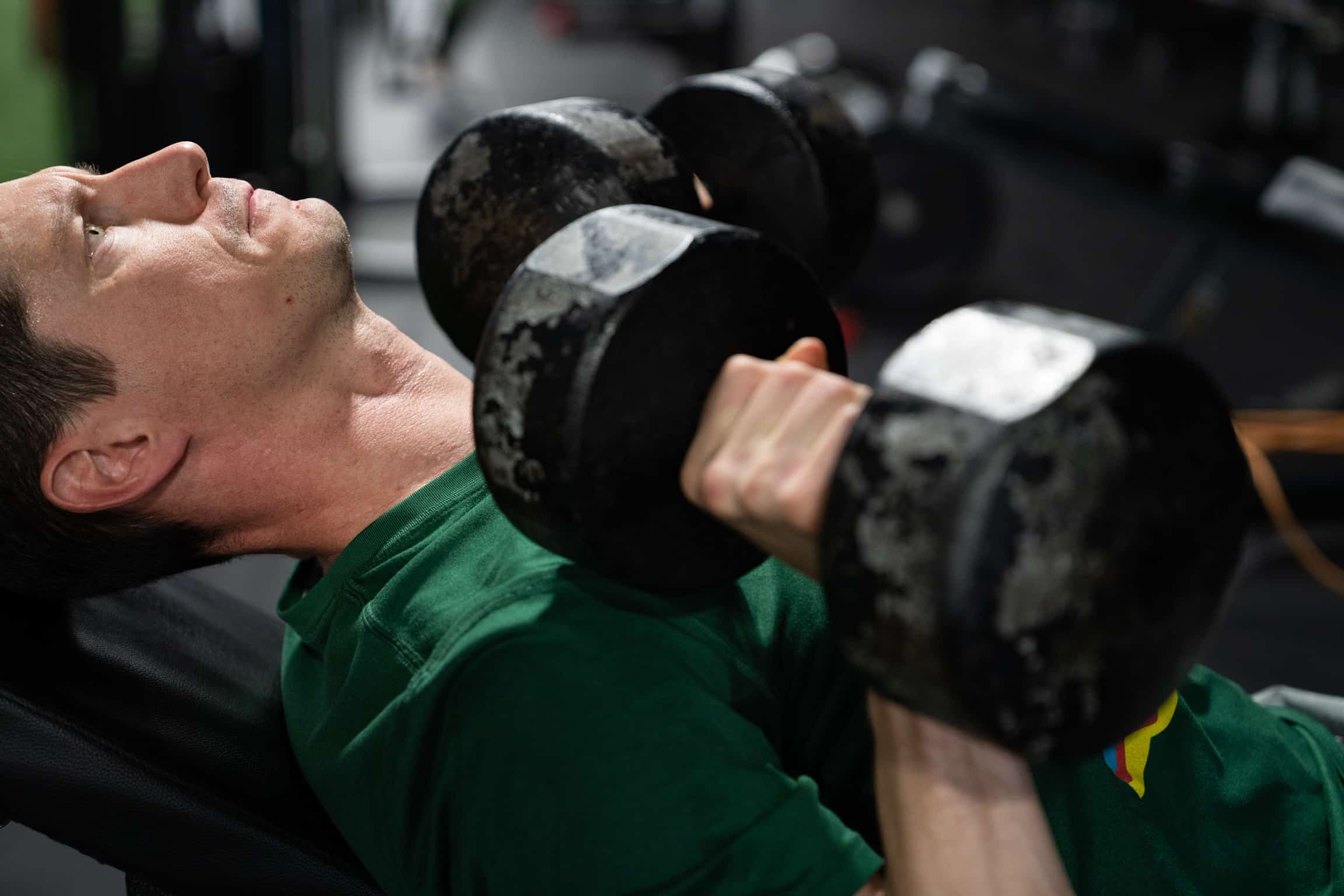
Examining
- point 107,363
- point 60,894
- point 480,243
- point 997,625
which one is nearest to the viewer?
point 997,625

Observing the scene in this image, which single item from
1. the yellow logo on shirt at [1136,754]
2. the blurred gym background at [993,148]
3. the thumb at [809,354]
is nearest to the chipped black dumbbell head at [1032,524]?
the thumb at [809,354]

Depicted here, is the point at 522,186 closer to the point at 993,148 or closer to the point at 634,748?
the point at 634,748

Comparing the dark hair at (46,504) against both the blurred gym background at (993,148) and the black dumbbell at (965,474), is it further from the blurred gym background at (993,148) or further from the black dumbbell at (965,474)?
the blurred gym background at (993,148)

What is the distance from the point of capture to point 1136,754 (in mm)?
938

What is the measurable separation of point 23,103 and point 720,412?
431cm

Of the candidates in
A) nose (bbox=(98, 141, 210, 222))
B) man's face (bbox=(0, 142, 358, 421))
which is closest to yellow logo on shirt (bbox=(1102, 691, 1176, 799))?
man's face (bbox=(0, 142, 358, 421))

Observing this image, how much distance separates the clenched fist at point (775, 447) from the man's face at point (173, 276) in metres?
0.43

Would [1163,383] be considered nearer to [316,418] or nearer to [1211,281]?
[316,418]

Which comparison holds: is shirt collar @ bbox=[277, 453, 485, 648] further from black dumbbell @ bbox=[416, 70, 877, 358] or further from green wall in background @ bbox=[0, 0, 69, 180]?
green wall in background @ bbox=[0, 0, 69, 180]

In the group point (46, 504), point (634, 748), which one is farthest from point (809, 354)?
point (46, 504)

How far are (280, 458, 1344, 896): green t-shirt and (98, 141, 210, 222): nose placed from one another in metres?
0.30

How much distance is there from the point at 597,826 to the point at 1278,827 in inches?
23.1

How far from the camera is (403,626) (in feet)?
2.80

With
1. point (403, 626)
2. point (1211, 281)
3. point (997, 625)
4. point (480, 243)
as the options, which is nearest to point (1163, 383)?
point (997, 625)
